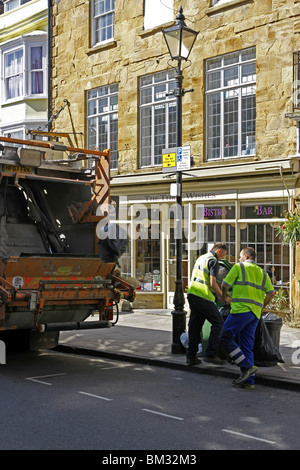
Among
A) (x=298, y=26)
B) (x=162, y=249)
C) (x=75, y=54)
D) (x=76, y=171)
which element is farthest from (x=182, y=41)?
(x=75, y=54)

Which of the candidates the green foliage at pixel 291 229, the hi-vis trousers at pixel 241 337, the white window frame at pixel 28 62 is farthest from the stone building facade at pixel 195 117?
the hi-vis trousers at pixel 241 337

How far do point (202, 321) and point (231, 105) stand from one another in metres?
6.48

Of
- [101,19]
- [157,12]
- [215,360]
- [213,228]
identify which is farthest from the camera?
[101,19]

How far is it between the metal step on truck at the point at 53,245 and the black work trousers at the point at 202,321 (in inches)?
41.9

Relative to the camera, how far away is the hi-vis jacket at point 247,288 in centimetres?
756

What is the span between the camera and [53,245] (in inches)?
381

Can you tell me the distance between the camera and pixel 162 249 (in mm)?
15094

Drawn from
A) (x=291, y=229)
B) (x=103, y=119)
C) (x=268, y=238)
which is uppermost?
(x=103, y=119)

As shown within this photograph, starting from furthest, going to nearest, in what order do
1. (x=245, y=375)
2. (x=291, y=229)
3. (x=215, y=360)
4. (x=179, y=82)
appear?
1. (x=291, y=229)
2. (x=179, y=82)
3. (x=215, y=360)
4. (x=245, y=375)

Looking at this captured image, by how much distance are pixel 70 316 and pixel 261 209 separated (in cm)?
576

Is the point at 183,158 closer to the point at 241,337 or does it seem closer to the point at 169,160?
the point at 169,160

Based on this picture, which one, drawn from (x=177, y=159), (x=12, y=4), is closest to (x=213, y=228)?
(x=177, y=159)

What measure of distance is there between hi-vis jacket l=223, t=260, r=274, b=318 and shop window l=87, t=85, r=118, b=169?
9115 mm

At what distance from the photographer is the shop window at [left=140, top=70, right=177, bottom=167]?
Result: 49.1 feet
